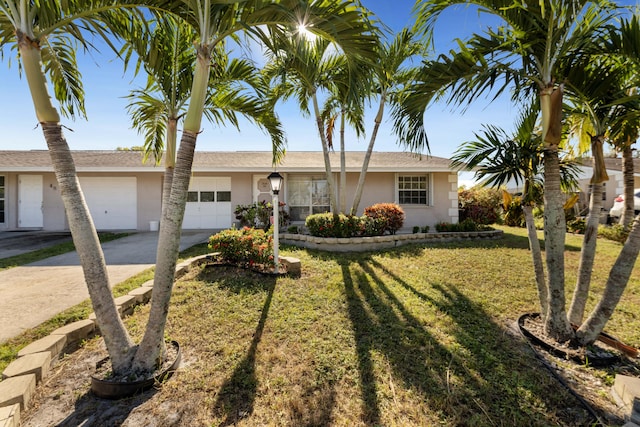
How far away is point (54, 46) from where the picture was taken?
3.50 meters

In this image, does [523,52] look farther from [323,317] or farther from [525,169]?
[323,317]

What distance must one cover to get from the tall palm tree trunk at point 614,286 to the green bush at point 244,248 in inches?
193

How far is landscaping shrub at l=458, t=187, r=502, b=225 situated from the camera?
11.7 metres

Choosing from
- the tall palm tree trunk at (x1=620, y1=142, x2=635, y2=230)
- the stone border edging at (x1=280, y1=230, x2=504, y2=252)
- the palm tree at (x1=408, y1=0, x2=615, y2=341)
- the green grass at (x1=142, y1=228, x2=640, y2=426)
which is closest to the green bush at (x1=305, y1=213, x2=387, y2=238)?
the stone border edging at (x1=280, y1=230, x2=504, y2=252)

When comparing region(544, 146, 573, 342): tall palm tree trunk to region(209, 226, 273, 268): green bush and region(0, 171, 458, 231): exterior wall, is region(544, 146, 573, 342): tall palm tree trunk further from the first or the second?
region(0, 171, 458, 231): exterior wall

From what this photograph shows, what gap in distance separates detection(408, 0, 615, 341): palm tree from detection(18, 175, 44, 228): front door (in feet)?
51.5

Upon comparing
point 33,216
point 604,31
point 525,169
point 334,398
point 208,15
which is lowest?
point 334,398

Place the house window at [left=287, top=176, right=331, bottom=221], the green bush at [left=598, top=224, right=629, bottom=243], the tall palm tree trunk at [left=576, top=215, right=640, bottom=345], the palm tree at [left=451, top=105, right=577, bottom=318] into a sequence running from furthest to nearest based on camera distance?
the house window at [left=287, top=176, right=331, bottom=221]
the green bush at [left=598, top=224, right=629, bottom=243]
the palm tree at [left=451, top=105, right=577, bottom=318]
the tall palm tree trunk at [left=576, top=215, right=640, bottom=345]

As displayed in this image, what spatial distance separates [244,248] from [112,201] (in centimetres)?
979

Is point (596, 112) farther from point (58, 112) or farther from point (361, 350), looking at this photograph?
point (58, 112)

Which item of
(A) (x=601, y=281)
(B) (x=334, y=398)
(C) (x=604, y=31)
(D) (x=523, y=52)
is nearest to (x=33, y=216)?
(B) (x=334, y=398)

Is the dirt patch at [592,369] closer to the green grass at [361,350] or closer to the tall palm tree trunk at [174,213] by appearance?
the green grass at [361,350]

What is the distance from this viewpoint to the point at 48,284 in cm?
502

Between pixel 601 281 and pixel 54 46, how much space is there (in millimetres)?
10105
